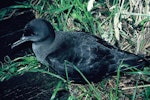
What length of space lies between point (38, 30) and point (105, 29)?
1.00m

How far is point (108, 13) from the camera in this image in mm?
4938

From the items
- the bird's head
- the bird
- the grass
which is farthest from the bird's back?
the bird's head

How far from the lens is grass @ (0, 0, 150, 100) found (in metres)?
4.11

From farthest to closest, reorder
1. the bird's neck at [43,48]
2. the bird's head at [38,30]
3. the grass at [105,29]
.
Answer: the bird's neck at [43,48] < the bird's head at [38,30] < the grass at [105,29]

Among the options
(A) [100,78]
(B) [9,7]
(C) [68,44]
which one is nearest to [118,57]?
(A) [100,78]

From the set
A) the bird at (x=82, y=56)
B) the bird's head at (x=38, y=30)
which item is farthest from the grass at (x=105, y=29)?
the bird's head at (x=38, y=30)

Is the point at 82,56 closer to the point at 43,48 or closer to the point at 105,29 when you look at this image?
the point at 43,48

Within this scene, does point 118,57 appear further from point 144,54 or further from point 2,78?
point 2,78

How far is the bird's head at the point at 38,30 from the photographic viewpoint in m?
4.32

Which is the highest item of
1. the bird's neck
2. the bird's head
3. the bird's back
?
the bird's head

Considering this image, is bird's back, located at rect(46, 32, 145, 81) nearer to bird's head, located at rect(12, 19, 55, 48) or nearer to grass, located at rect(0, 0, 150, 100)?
grass, located at rect(0, 0, 150, 100)

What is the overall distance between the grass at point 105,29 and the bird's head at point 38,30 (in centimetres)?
42

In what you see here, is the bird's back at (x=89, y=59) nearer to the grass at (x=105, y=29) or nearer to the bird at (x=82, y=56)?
the bird at (x=82, y=56)

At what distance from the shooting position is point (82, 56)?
13.7 ft
